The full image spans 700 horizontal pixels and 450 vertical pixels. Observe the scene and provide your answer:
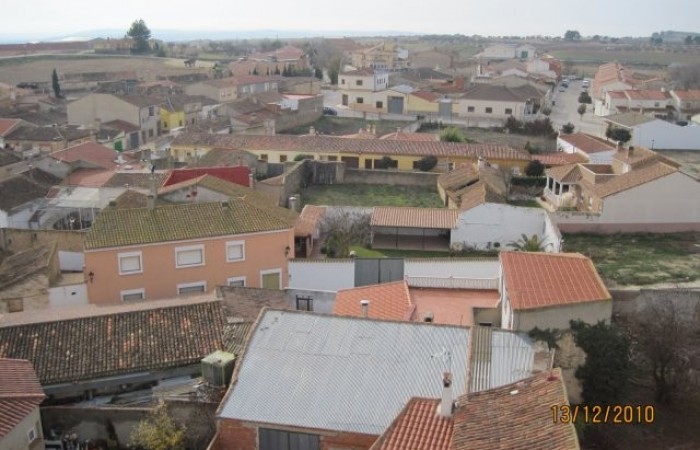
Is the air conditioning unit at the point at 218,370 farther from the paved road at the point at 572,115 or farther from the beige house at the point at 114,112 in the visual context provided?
the paved road at the point at 572,115

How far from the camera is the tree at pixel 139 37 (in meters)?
121

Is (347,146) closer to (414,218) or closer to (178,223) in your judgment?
(414,218)

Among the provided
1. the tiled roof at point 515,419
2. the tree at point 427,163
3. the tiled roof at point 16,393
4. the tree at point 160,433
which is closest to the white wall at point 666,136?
the tree at point 427,163

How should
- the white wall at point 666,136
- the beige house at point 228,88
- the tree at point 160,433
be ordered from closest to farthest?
the tree at point 160,433, the white wall at point 666,136, the beige house at point 228,88

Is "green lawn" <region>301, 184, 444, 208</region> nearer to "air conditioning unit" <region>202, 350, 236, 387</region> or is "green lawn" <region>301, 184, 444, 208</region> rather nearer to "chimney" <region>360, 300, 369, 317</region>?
"chimney" <region>360, 300, 369, 317</region>

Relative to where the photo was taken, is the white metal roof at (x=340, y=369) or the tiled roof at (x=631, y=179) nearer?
the white metal roof at (x=340, y=369)

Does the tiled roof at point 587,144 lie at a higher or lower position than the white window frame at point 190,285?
higher

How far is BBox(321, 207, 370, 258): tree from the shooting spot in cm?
2856

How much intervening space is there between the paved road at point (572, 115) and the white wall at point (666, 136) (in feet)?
20.1

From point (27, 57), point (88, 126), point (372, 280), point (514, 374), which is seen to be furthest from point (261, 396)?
point (27, 57)

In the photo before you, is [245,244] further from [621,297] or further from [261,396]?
[621,297]

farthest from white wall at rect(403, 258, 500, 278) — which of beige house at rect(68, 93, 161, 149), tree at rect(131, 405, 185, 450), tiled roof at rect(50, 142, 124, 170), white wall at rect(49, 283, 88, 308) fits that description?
beige house at rect(68, 93, 161, 149)

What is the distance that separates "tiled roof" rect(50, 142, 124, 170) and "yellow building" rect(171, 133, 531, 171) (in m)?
4.10

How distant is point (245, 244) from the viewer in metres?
22.8
